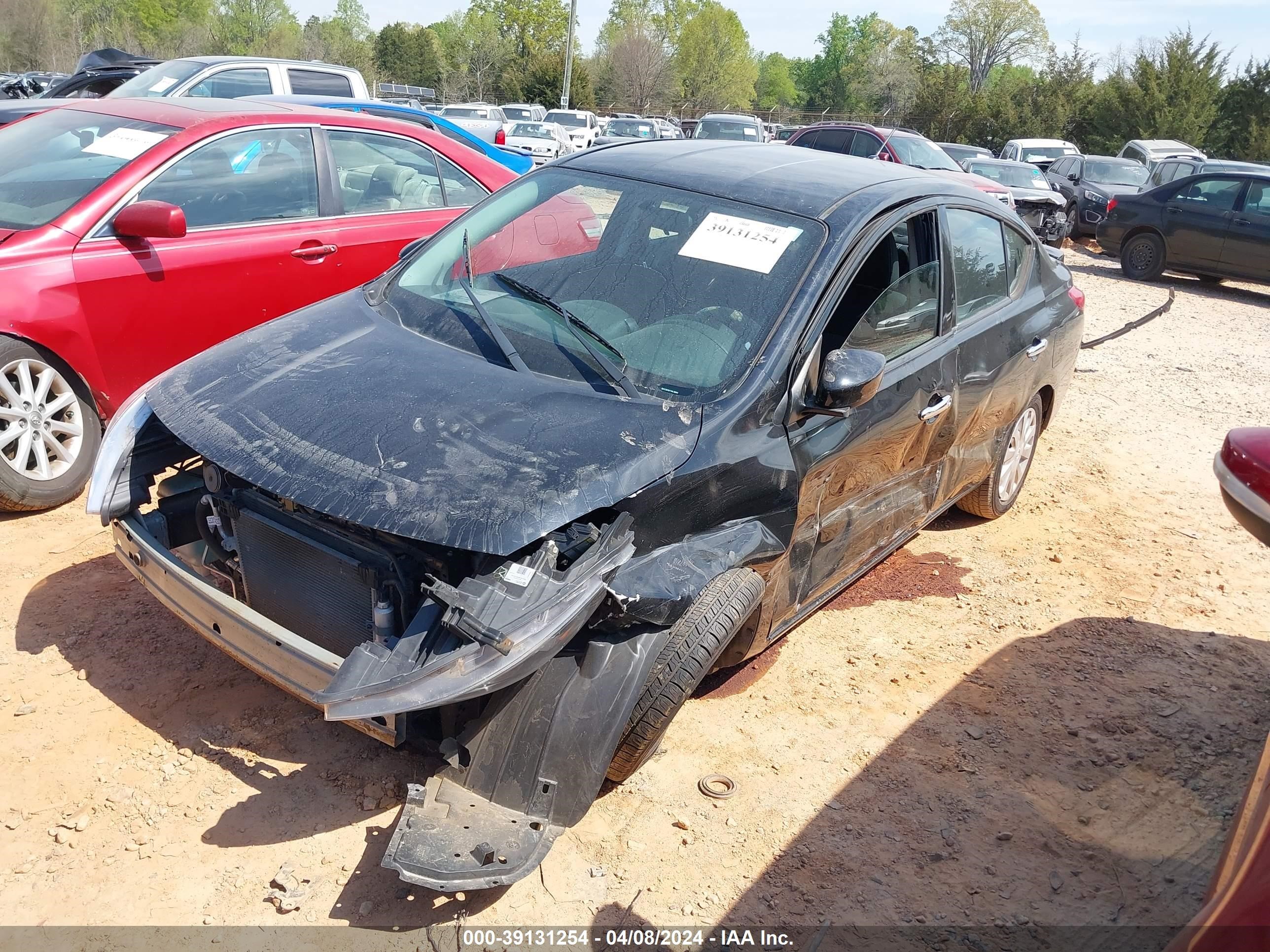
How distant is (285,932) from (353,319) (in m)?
2.06

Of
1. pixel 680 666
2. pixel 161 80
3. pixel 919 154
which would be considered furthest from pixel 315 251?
pixel 919 154

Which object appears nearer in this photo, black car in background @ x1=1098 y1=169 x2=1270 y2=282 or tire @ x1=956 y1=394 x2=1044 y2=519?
tire @ x1=956 y1=394 x2=1044 y2=519

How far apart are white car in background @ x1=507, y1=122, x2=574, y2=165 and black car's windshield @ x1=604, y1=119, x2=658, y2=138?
3.89 m

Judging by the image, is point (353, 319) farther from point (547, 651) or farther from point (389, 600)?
point (547, 651)

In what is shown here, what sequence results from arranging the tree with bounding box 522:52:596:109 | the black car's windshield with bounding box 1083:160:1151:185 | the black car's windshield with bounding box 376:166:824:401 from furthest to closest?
1. the tree with bounding box 522:52:596:109
2. the black car's windshield with bounding box 1083:160:1151:185
3. the black car's windshield with bounding box 376:166:824:401

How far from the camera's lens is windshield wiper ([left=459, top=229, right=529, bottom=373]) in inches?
126

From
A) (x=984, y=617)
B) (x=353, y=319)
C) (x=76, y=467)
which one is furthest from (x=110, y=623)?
(x=984, y=617)

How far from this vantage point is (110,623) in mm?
3736

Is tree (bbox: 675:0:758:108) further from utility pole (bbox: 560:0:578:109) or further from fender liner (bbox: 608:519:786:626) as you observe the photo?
fender liner (bbox: 608:519:786:626)

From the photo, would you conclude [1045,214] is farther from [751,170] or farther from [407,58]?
[407,58]

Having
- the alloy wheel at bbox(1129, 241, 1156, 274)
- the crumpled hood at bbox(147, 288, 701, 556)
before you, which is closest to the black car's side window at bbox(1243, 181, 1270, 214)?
the alloy wheel at bbox(1129, 241, 1156, 274)

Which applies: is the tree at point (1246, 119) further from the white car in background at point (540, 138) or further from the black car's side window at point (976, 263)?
the black car's side window at point (976, 263)

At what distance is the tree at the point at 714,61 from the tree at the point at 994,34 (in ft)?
52.6

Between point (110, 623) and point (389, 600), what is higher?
point (389, 600)
